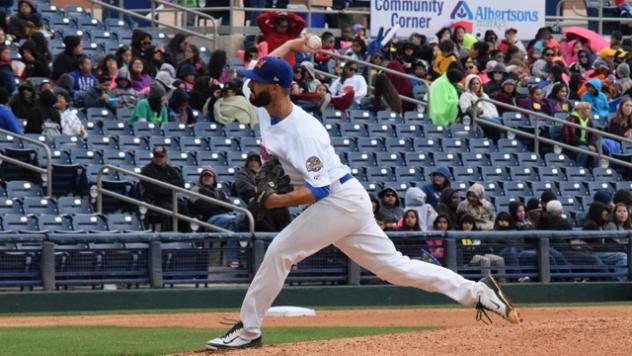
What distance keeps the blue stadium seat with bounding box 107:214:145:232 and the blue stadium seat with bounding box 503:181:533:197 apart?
540 centimetres

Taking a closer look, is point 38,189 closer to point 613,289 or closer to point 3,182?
point 3,182

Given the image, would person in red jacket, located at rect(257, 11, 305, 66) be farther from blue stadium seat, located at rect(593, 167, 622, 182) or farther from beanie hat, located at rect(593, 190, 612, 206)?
blue stadium seat, located at rect(593, 167, 622, 182)

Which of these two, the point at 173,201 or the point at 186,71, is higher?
the point at 186,71

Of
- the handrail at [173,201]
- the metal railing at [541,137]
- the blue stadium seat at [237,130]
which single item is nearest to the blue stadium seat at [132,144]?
the handrail at [173,201]

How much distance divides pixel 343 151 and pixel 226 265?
3502mm

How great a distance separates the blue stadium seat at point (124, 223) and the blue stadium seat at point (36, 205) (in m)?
0.69

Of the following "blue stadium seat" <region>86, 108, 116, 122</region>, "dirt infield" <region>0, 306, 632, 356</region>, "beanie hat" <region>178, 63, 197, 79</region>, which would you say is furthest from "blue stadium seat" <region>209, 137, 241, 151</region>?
"dirt infield" <region>0, 306, 632, 356</region>

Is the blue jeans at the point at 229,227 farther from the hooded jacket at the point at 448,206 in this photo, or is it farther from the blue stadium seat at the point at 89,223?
the hooded jacket at the point at 448,206

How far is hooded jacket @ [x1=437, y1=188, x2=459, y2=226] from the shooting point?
18422 mm

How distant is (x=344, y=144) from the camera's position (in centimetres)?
2009

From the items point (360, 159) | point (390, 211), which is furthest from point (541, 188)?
point (390, 211)

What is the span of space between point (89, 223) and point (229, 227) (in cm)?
166

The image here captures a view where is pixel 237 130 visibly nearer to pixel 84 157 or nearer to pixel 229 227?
pixel 84 157

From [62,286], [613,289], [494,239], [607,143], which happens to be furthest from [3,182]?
[607,143]
